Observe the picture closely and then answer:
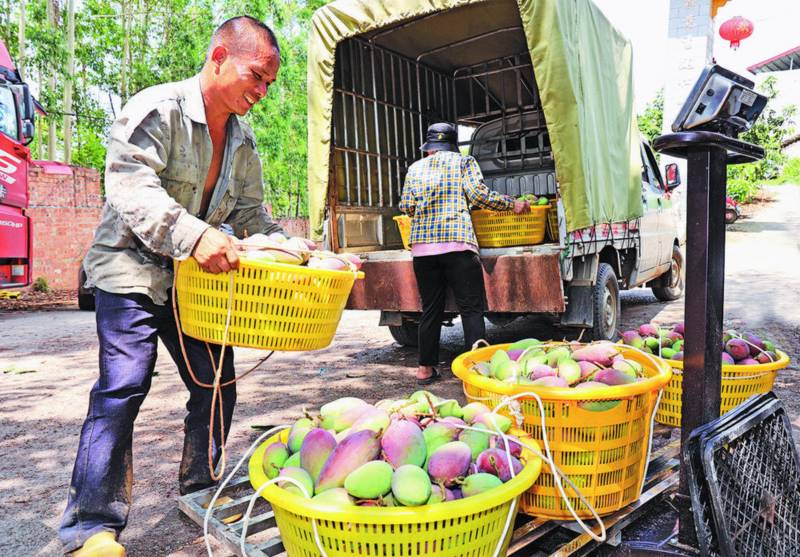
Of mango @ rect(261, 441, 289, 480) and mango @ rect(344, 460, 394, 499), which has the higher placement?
mango @ rect(344, 460, 394, 499)

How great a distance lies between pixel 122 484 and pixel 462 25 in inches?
205

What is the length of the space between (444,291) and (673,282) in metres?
6.04

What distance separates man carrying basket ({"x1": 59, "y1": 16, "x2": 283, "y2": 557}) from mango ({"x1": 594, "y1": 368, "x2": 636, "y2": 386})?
1.38 m

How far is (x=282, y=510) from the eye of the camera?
161 cm

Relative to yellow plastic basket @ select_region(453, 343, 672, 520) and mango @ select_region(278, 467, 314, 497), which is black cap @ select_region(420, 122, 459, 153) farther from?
mango @ select_region(278, 467, 314, 497)

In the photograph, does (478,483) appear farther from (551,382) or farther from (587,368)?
(587,368)

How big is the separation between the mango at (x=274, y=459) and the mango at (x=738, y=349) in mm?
2371

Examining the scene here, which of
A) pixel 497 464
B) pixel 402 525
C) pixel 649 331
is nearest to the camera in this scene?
pixel 402 525

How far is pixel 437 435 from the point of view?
5.95 feet

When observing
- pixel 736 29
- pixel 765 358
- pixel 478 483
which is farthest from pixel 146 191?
pixel 736 29

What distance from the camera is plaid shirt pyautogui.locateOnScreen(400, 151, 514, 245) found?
14.6 ft

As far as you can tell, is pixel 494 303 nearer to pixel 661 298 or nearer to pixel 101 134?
pixel 661 298

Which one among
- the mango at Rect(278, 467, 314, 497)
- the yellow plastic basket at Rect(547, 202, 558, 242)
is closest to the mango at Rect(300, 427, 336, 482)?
the mango at Rect(278, 467, 314, 497)

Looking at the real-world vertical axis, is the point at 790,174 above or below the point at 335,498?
above
